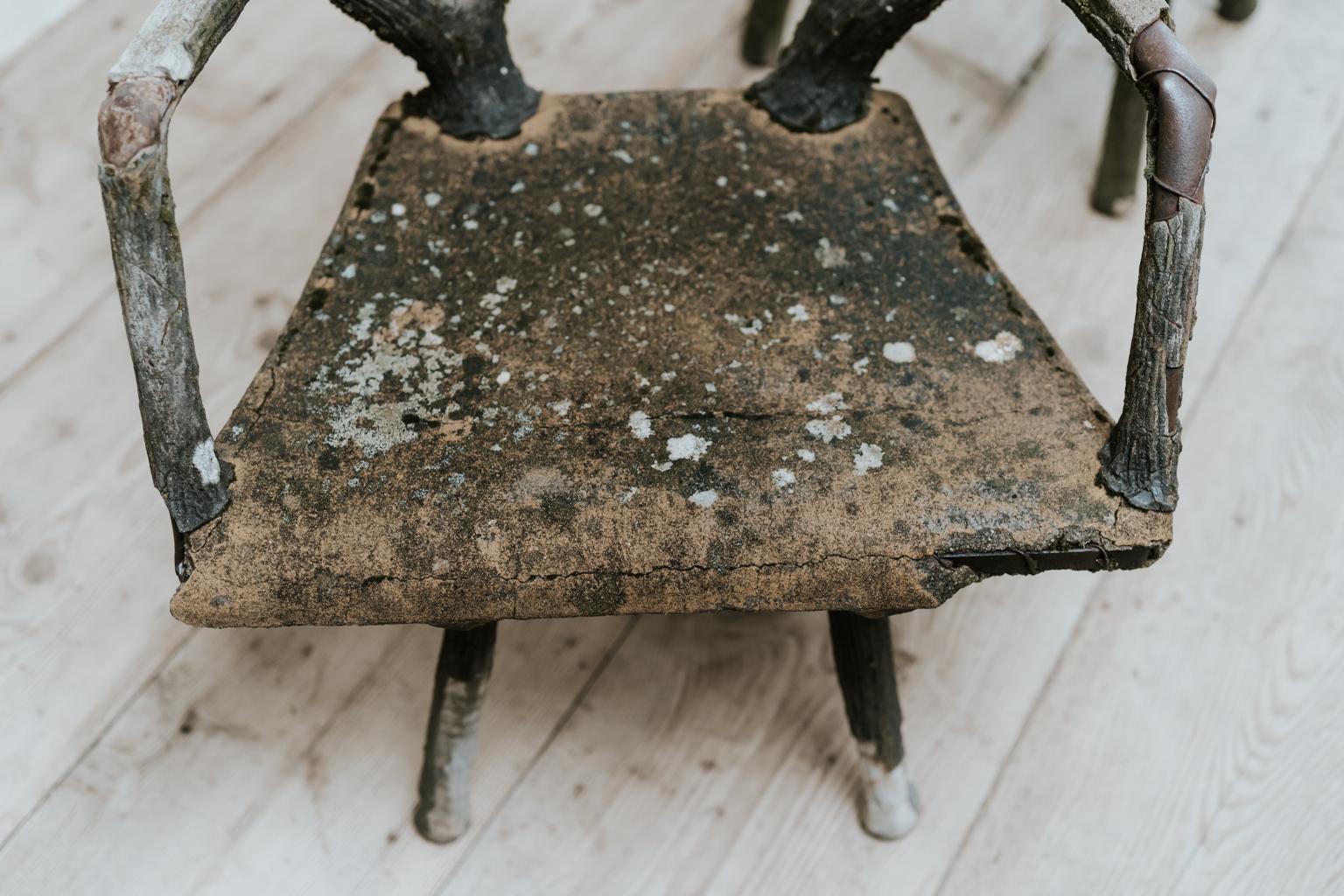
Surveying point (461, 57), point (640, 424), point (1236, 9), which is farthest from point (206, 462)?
point (1236, 9)

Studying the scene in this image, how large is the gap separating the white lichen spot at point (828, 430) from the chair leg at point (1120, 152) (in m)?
0.71

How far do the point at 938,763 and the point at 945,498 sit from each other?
44cm

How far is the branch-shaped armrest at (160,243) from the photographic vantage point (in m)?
0.73

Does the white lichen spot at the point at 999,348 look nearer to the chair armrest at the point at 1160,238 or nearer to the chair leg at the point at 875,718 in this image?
the chair armrest at the point at 1160,238

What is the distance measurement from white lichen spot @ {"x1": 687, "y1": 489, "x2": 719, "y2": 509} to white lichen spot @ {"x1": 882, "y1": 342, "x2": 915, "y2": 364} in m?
0.15

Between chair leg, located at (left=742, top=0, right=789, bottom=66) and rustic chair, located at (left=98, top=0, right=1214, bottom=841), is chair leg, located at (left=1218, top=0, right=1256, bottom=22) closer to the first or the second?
chair leg, located at (left=742, top=0, right=789, bottom=66)

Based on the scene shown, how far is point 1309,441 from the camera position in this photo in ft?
4.41

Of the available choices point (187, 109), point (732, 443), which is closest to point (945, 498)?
point (732, 443)

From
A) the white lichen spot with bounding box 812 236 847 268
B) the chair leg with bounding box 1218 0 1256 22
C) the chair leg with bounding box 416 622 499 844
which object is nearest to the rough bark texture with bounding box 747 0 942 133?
the white lichen spot with bounding box 812 236 847 268

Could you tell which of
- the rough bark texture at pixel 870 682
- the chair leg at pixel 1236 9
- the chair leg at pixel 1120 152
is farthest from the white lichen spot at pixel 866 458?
the chair leg at pixel 1236 9

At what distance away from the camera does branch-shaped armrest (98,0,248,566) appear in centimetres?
73

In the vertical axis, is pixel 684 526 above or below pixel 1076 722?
above

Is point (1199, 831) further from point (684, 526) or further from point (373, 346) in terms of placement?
point (373, 346)

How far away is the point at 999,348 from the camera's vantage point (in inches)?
34.5
